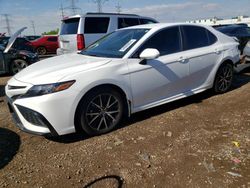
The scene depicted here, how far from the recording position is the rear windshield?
8.33m

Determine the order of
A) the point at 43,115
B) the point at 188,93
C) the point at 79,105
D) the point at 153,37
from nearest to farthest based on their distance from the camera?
the point at 43,115 < the point at 79,105 < the point at 153,37 < the point at 188,93

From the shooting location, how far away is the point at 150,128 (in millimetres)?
3973

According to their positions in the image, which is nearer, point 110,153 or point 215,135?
point 110,153

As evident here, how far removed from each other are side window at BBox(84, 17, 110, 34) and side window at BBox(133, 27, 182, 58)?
4301 millimetres

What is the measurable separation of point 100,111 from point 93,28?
17.6 ft

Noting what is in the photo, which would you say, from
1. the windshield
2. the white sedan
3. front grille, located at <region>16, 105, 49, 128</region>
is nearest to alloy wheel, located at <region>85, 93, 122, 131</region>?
the white sedan

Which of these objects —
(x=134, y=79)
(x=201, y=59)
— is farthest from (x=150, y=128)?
(x=201, y=59)

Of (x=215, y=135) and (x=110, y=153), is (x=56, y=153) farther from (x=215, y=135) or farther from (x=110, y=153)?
(x=215, y=135)

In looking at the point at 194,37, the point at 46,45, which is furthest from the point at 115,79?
the point at 46,45

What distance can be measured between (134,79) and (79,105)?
948 millimetres

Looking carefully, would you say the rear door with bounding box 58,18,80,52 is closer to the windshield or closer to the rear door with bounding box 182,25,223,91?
the windshield

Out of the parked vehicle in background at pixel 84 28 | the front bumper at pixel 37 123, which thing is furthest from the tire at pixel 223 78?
the parked vehicle in background at pixel 84 28

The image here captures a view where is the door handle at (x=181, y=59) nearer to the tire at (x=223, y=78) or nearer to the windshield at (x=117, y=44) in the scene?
the windshield at (x=117, y=44)

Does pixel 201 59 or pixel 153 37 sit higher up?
pixel 153 37
